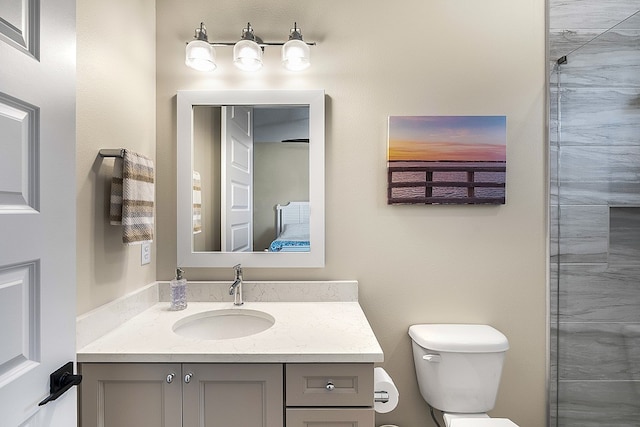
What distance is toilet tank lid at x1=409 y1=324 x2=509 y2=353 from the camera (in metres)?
1.45

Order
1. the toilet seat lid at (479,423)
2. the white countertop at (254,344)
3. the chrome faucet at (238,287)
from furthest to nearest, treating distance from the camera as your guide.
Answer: the chrome faucet at (238,287) < the toilet seat lid at (479,423) < the white countertop at (254,344)

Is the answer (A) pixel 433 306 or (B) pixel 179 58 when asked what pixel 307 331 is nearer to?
(A) pixel 433 306

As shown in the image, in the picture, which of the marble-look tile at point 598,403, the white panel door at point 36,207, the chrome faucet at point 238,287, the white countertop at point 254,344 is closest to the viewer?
the white panel door at point 36,207

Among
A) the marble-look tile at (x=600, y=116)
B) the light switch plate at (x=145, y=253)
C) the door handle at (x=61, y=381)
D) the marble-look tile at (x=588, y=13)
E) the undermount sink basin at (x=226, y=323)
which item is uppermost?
the marble-look tile at (x=588, y=13)

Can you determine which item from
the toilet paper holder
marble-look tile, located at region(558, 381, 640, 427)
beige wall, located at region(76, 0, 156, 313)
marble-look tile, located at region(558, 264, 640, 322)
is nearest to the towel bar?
beige wall, located at region(76, 0, 156, 313)

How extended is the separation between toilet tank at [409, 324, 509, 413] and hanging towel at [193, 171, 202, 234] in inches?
45.9

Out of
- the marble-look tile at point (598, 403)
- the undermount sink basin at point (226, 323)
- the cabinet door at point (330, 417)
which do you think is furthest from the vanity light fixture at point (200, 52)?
the marble-look tile at point (598, 403)

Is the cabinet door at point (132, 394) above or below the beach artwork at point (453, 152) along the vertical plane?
below

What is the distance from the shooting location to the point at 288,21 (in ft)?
5.49

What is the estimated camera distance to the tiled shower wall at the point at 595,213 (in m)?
1.45

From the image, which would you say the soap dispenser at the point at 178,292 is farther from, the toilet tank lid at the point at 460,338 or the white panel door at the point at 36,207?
the toilet tank lid at the point at 460,338

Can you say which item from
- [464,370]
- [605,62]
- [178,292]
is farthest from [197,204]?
[605,62]

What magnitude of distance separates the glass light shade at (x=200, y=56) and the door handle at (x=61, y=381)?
1.27 meters

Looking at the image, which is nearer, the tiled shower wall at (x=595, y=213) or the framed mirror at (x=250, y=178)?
the tiled shower wall at (x=595, y=213)
